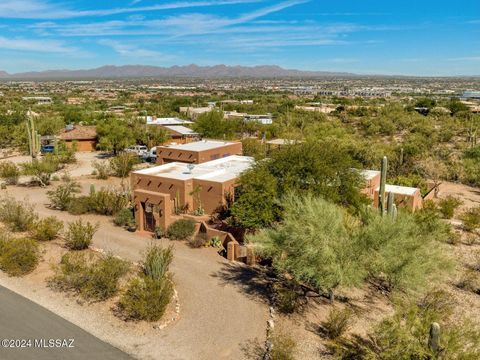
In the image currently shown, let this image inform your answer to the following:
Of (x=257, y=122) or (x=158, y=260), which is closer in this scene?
(x=158, y=260)

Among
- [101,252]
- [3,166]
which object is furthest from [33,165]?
[101,252]

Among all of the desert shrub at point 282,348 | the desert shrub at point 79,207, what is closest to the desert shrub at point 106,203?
the desert shrub at point 79,207

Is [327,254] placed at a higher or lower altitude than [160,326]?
higher

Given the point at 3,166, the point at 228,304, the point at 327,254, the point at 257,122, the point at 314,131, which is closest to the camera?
the point at 327,254

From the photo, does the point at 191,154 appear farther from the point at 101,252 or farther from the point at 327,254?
the point at 327,254

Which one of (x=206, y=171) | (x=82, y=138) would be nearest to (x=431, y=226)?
(x=206, y=171)

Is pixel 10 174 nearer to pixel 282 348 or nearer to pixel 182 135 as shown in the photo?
pixel 182 135

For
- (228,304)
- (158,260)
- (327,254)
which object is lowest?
(228,304)

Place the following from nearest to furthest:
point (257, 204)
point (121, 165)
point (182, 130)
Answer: point (257, 204) → point (121, 165) → point (182, 130)
